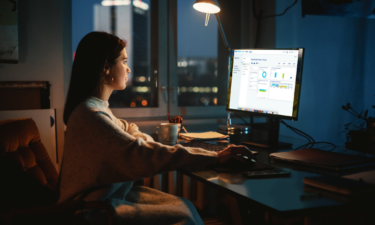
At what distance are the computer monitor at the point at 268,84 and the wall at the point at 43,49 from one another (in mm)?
1127

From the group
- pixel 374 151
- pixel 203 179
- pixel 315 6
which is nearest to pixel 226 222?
pixel 374 151

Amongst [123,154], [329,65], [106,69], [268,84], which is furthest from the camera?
[329,65]

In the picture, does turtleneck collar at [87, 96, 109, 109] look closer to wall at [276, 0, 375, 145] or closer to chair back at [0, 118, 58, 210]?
chair back at [0, 118, 58, 210]

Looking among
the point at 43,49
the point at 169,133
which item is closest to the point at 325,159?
the point at 169,133

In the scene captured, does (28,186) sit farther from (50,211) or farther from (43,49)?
(43,49)

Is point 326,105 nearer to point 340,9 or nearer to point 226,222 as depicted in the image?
point 340,9

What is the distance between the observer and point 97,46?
3.59ft

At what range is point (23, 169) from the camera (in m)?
1.00

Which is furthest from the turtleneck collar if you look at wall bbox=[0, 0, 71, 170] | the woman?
wall bbox=[0, 0, 71, 170]

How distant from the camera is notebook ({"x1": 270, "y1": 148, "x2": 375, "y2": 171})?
992mm

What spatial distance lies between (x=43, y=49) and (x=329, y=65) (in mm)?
2112

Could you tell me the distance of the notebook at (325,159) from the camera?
992 mm

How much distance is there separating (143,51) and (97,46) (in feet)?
4.08

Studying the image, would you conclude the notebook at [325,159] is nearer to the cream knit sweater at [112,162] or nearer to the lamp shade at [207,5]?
the cream knit sweater at [112,162]
